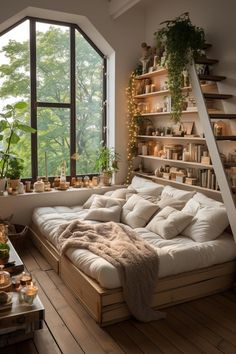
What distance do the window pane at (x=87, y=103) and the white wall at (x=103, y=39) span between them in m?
0.20

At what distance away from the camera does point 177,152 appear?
4.58m

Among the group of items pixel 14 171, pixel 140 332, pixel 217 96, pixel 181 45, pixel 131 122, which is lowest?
pixel 140 332

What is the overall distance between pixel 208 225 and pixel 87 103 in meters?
3.03

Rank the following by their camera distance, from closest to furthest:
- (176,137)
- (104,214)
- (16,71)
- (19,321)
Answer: (19,321) < (104,214) < (176,137) < (16,71)

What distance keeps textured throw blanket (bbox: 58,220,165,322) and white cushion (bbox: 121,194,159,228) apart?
1.17ft

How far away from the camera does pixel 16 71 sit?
4.99 metres

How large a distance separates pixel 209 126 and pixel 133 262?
156cm

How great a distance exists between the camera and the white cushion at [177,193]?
4059mm

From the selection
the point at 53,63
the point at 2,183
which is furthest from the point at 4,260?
the point at 53,63

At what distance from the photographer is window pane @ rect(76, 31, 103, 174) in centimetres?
542

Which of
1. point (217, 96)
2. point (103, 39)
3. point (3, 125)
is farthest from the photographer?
point (103, 39)

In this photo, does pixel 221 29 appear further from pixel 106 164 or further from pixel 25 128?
pixel 25 128

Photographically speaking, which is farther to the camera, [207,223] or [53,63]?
[53,63]

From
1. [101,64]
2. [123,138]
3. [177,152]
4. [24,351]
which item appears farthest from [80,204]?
[24,351]
